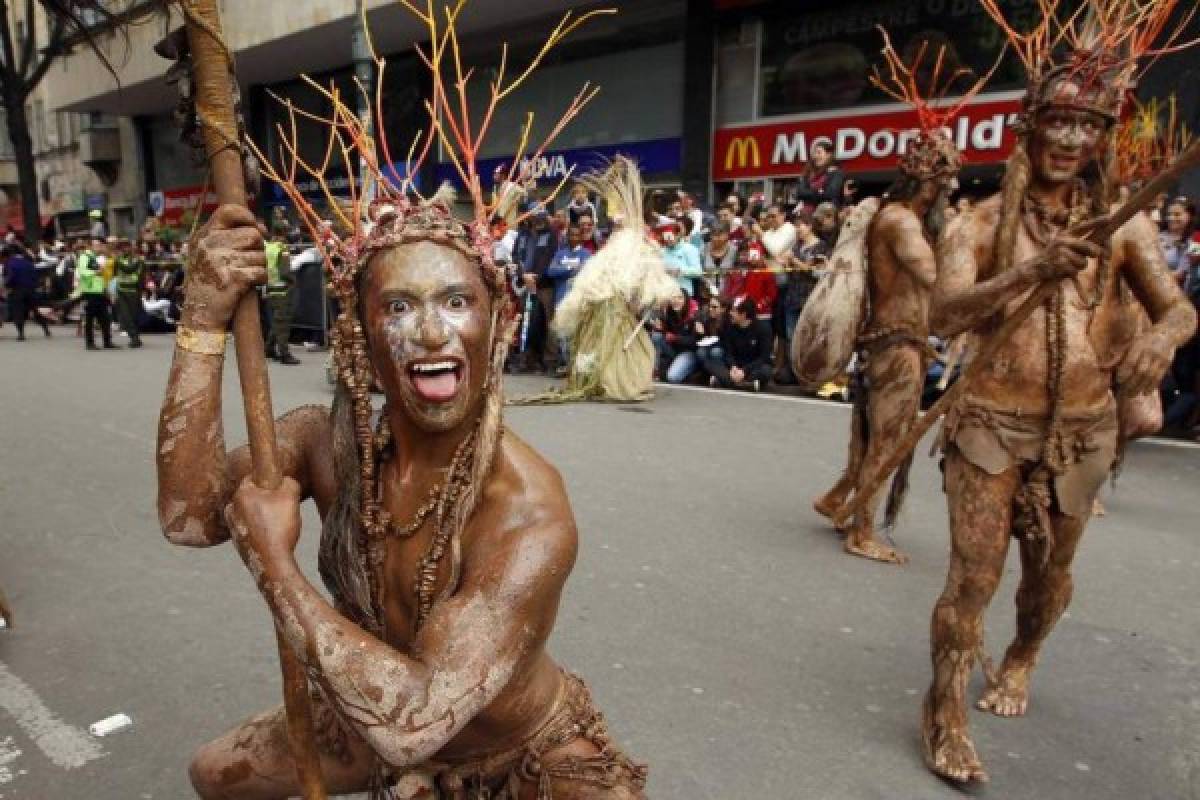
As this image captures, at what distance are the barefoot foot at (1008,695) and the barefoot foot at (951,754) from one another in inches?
14.3

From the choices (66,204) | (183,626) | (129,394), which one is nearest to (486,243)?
(183,626)

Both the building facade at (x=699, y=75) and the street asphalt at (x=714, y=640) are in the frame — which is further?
the building facade at (x=699, y=75)

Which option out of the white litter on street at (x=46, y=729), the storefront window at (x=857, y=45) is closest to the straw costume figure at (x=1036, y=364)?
Answer: the white litter on street at (x=46, y=729)

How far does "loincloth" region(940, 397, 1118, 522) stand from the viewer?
2.88 m

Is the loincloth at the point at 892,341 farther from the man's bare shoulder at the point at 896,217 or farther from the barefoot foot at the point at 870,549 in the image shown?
the barefoot foot at the point at 870,549

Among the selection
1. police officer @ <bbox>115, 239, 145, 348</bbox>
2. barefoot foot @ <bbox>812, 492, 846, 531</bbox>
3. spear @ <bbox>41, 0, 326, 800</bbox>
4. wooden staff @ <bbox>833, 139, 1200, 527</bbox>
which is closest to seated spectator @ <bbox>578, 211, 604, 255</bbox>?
barefoot foot @ <bbox>812, 492, 846, 531</bbox>

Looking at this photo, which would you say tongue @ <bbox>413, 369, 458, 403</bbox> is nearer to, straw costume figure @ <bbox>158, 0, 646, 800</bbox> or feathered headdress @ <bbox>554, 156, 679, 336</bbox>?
straw costume figure @ <bbox>158, 0, 646, 800</bbox>

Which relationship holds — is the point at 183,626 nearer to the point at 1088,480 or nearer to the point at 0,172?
the point at 1088,480

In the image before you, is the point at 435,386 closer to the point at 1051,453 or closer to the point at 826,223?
the point at 1051,453

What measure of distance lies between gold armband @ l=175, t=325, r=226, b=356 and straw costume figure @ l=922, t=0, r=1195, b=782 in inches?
82.6

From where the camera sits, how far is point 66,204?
3409cm

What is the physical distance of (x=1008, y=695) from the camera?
10.8 feet

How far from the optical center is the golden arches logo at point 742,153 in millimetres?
14492

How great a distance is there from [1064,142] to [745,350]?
24.2 ft
